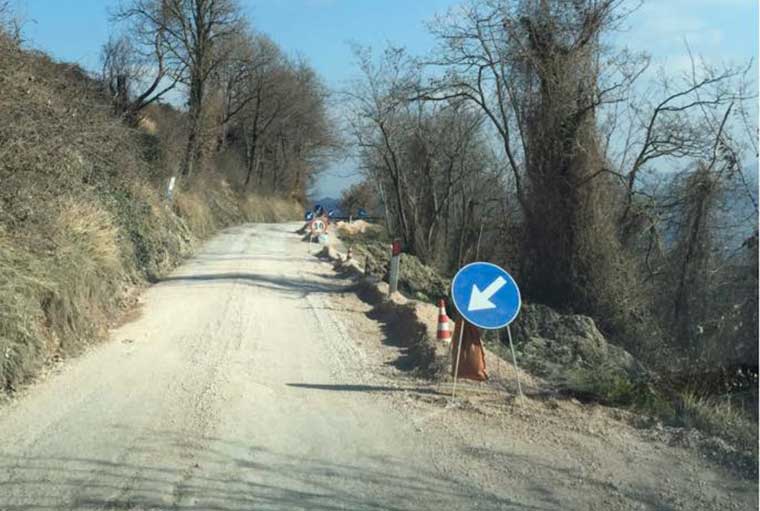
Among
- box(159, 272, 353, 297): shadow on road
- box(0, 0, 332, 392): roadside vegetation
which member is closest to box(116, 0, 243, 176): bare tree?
box(0, 0, 332, 392): roadside vegetation

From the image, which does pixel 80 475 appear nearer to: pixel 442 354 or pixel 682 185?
pixel 442 354

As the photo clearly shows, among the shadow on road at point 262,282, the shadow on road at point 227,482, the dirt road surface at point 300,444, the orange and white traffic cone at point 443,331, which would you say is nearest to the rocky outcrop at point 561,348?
the orange and white traffic cone at point 443,331

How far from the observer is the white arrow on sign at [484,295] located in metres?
8.50

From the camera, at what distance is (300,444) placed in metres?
7.01

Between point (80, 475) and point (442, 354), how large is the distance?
5.37 m

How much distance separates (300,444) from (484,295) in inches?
103

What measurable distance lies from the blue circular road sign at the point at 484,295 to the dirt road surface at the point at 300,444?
3.04 ft

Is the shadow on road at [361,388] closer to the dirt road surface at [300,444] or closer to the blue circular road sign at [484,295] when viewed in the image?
the dirt road surface at [300,444]

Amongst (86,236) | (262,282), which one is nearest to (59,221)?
(86,236)

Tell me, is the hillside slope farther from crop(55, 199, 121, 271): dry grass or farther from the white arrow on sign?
the white arrow on sign

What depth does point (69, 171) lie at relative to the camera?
1509cm

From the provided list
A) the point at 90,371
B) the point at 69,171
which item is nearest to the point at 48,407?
the point at 90,371

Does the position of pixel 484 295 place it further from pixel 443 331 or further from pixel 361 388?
pixel 443 331

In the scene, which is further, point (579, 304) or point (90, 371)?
point (579, 304)
